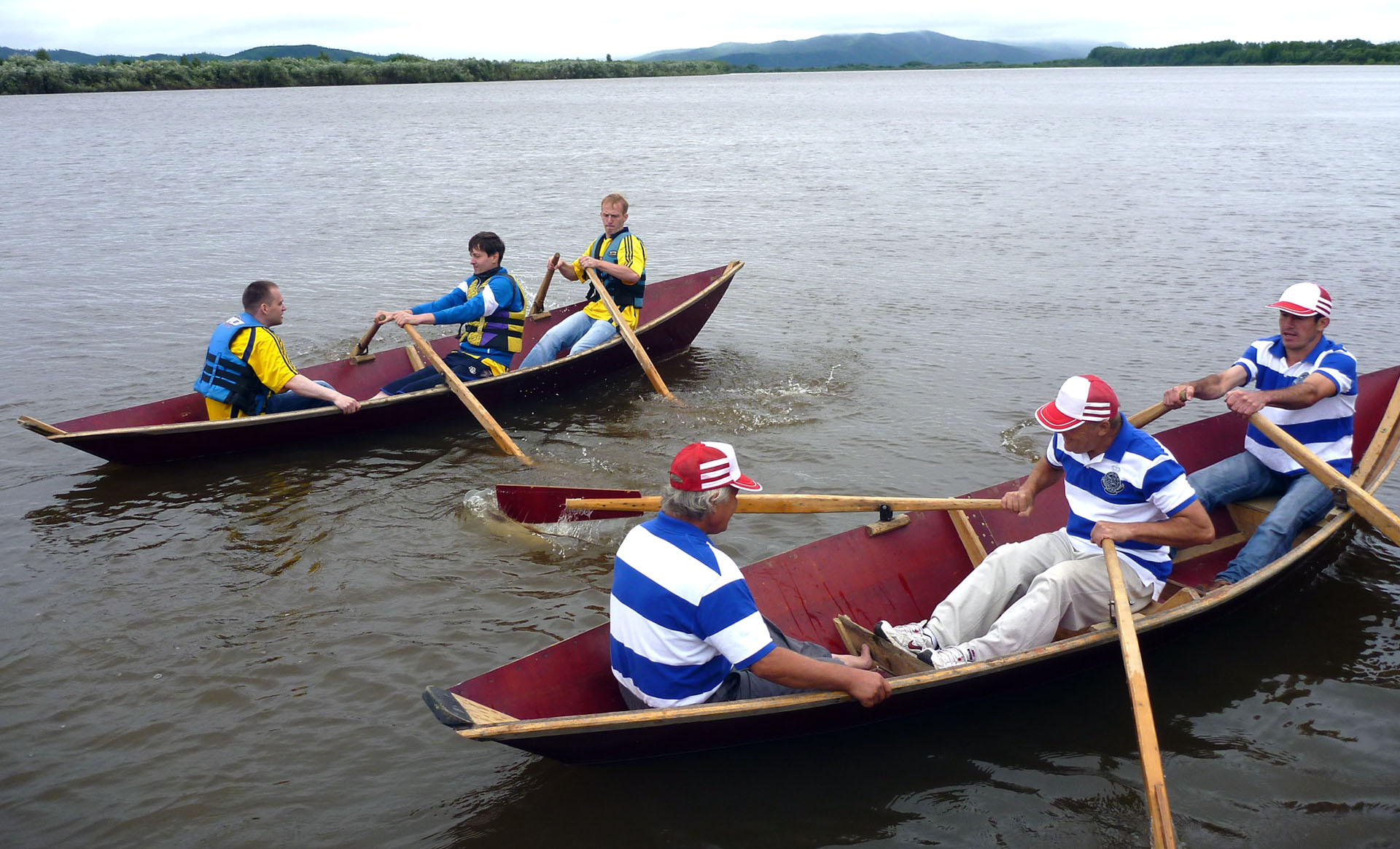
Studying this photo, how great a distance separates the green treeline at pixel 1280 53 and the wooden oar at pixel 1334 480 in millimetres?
118636

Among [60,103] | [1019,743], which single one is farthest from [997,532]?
[60,103]

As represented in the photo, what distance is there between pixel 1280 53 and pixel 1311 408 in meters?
126

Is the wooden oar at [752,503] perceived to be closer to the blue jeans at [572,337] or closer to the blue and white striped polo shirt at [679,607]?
the blue and white striped polo shirt at [679,607]

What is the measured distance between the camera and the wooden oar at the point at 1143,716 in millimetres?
4180

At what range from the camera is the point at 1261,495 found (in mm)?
6938

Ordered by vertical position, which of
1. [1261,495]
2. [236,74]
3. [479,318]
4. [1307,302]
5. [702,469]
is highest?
[236,74]

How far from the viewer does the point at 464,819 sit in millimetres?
4652

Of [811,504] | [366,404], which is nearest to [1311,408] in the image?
[811,504]

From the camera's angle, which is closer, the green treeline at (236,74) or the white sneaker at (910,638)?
the white sneaker at (910,638)

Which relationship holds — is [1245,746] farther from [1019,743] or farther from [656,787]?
[656,787]

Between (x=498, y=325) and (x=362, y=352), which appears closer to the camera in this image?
(x=498, y=325)

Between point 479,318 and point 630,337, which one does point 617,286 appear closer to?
point 630,337

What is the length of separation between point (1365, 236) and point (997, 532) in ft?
53.9

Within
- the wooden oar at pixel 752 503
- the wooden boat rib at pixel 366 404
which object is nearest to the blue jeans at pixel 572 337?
the wooden boat rib at pixel 366 404
